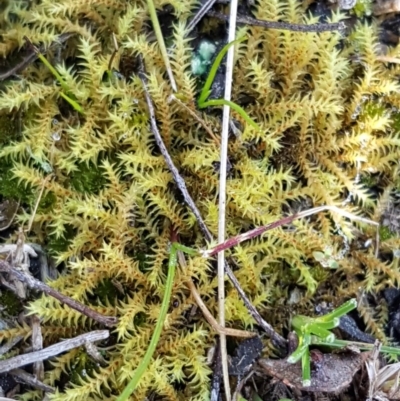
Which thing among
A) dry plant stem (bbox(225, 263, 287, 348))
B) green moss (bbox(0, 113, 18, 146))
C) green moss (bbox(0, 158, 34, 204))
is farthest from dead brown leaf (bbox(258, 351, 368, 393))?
green moss (bbox(0, 113, 18, 146))

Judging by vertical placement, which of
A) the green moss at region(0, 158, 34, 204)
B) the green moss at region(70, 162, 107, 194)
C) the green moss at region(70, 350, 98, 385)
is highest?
the green moss at region(70, 162, 107, 194)

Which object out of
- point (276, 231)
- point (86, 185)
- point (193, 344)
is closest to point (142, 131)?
point (86, 185)

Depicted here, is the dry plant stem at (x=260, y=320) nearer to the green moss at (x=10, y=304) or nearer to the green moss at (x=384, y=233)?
the green moss at (x=384, y=233)

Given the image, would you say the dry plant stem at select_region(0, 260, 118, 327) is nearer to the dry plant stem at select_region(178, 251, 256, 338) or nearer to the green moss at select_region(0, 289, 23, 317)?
the green moss at select_region(0, 289, 23, 317)

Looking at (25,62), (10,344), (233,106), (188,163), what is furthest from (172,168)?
(10,344)

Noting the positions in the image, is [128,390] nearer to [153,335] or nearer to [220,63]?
[153,335]

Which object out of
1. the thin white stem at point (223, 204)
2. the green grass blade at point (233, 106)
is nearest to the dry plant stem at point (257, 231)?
the thin white stem at point (223, 204)
